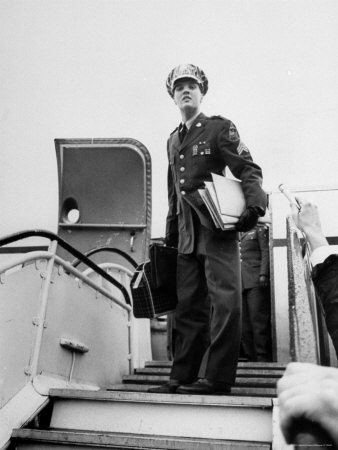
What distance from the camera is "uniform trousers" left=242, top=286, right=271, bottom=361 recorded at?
4434mm

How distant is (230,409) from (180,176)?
1255 mm

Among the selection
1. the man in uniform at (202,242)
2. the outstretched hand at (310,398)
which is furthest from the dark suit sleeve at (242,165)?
the outstretched hand at (310,398)

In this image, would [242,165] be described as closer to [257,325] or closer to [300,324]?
[300,324]

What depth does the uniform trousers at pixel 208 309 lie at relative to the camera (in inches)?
88.2

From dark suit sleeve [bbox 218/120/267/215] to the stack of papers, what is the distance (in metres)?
0.06

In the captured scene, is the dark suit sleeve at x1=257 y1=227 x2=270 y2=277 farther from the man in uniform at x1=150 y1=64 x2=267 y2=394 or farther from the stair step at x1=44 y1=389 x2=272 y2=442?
the stair step at x1=44 y1=389 x2=272 y2=442

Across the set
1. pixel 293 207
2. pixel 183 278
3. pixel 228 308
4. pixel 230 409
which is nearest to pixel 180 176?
pixel 183 278

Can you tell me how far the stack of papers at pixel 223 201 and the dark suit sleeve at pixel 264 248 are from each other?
2.34 meters

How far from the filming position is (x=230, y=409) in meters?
2.01

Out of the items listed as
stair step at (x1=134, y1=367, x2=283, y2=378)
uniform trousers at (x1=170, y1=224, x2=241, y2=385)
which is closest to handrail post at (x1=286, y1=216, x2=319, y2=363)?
uniform trousers at (x1=170, y1=224, x2=241, y2=385)

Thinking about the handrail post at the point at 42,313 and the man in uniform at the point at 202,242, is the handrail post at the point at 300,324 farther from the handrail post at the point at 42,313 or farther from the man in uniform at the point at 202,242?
the handrail post at the point at 42,313

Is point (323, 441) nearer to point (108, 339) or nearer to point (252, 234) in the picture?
point (108, 339)

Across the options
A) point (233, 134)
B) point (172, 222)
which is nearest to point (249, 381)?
point (172, 222)

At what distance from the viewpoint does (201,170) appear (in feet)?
8.58
